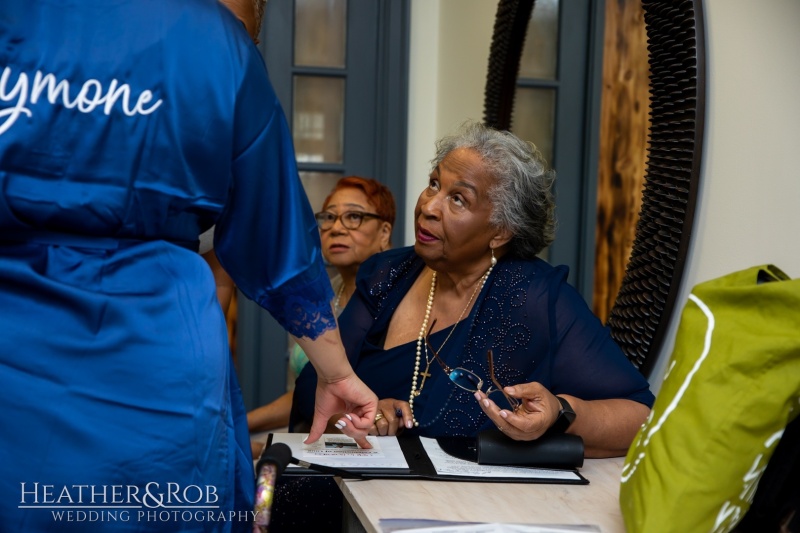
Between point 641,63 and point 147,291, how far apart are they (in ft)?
4.66

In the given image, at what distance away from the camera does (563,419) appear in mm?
1684

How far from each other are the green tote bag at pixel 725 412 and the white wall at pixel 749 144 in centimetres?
57

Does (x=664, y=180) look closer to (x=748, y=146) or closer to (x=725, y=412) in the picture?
(x=748, y=146)

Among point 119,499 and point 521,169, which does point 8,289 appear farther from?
point 521,169


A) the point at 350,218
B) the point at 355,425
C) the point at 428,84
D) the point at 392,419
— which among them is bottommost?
the point at 392,419

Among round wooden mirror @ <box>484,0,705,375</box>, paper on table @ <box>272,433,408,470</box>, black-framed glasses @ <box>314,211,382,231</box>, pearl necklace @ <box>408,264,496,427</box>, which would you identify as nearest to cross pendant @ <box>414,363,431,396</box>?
pearl necklace @ <box>408,264,496,427</box>

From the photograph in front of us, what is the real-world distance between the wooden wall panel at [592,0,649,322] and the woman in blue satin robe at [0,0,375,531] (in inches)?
47.4

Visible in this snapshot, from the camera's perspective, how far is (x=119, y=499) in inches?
42.8

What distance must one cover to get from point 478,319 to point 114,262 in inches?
42.7

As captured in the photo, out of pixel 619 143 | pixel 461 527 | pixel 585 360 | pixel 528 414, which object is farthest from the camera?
pixel 619 143

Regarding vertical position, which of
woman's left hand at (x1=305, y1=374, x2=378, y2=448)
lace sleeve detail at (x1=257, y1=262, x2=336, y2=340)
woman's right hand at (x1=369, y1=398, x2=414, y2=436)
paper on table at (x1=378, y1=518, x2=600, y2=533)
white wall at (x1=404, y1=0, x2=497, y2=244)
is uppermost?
white wall at (x1=404, y1=0, x2=497, y2=244)

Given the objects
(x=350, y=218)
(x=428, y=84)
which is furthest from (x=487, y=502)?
(x=428, y=84)

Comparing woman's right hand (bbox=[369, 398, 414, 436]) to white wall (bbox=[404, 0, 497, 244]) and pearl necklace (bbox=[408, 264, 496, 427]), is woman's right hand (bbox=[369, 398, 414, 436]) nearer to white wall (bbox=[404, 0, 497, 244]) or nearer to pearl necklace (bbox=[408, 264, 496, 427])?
pearl necklace (bbox=[408, 264, 496, 427])

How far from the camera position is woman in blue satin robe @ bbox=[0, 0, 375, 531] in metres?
1.06
